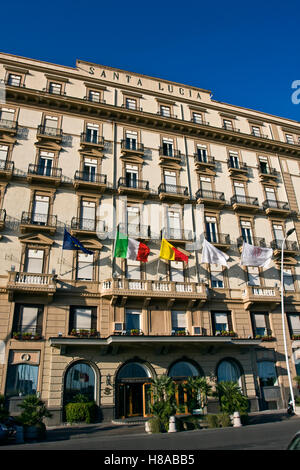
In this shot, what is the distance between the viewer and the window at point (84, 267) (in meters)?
26.7

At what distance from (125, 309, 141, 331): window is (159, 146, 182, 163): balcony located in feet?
50.4

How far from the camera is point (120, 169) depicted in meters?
31.8

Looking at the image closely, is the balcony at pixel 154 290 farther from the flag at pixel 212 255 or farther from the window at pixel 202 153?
the window at pixel 202 153

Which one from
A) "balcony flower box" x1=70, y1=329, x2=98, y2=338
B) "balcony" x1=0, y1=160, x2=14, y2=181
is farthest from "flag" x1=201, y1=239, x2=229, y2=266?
"balcony" x1=0, y1=160, x2=14, y2=181

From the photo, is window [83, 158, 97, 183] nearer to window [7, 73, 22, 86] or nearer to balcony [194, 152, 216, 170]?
window [7, 73, 22, 86]

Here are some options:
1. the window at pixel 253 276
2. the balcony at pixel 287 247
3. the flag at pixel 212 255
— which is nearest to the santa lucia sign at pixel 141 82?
the balcony at pixel 287 247

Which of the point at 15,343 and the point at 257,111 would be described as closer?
the point at 15,343

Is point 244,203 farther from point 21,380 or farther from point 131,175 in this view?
point 21,380

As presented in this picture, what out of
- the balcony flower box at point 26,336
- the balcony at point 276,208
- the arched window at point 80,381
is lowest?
the arched window at point 80,381

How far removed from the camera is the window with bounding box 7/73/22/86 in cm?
3191

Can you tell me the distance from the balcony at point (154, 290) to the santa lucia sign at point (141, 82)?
22.1 meters
